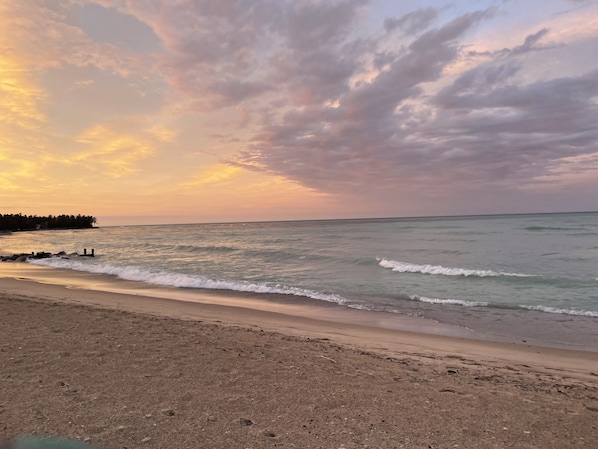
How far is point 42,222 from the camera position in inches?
4830

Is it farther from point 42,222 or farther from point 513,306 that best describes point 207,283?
point 42,222

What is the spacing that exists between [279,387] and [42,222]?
144 m

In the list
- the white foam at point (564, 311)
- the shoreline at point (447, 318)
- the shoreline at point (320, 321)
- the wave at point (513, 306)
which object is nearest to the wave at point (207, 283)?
the shoreline at point (447, 318)

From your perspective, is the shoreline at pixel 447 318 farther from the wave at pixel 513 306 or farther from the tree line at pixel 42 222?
the tree line at pixel 42 222

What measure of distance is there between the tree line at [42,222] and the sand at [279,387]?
386 feet

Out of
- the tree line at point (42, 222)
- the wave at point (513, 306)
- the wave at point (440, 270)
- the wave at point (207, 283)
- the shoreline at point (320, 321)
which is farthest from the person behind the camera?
the tree line at point (42, 222)

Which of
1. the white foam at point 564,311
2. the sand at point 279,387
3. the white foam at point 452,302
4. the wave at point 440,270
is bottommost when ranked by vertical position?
the white foam at point 452,302

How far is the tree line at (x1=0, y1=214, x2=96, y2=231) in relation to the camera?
103 meters

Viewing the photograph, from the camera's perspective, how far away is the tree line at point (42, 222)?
102688mm

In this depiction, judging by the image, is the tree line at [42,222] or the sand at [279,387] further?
the tree line at [42,222]

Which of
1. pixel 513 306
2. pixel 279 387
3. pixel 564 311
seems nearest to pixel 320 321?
pixel 279 387

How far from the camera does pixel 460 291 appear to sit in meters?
15.7

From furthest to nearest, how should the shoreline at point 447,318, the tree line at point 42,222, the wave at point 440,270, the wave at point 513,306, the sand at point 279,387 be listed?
the tree line at point 42,222, the wave at point 440,270, the wave at point 513,306, the shoreline at point 447,318, the sand at point 279,387

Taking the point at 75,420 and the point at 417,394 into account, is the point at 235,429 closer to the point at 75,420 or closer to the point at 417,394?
the point at 75,420
